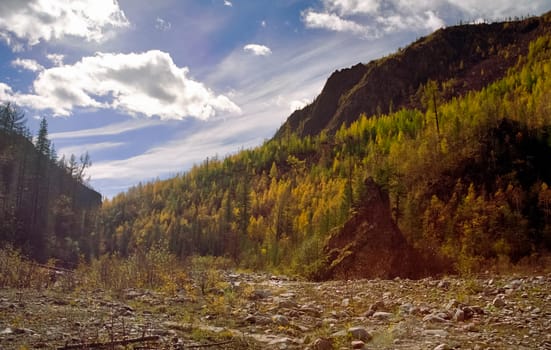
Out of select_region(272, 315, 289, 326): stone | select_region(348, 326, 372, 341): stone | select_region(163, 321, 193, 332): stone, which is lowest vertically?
select_region(163, 321, 193, 332): stone

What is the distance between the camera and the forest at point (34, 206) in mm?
57031

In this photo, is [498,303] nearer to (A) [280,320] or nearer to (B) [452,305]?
(B) [452,305]

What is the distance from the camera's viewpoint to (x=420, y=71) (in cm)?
17175

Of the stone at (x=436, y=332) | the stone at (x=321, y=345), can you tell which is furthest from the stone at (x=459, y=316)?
the stone at (x=321, y=345)

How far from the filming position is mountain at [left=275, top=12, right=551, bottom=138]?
15300 centimetres

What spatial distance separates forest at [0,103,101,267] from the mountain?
113 metres

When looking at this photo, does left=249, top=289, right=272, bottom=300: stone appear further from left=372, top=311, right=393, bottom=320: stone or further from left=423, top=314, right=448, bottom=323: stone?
left=423, top=314, right=448, bottom=323: stone

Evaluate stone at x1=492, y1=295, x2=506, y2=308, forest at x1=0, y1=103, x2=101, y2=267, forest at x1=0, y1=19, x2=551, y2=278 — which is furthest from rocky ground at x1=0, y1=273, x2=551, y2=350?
forest at x1=0, y1=103, x2=101, y2=267

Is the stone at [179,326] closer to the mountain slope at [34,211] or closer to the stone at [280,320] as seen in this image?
the stone at [280,320]

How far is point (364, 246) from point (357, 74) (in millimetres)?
168827

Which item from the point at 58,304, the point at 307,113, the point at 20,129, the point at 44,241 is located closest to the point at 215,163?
the point at 307,113

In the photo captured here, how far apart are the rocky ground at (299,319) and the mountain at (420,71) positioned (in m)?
137

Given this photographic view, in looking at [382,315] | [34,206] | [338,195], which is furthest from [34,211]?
[382,315]

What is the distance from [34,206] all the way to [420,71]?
15979 centimetres
